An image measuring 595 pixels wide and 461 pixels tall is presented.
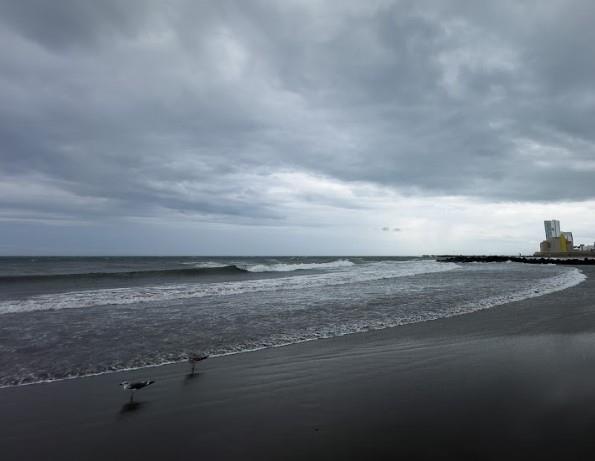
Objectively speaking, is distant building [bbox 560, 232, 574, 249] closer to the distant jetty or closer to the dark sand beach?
the distant jetty

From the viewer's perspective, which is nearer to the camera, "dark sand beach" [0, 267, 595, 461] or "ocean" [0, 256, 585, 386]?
"dark sand beach" [0, 267, 595, 461]

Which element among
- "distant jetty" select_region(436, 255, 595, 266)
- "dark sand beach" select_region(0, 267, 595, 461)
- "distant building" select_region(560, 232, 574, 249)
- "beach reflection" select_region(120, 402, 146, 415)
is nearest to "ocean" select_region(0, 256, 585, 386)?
"dark sand beach" select_region(0, 267, 595, 461)

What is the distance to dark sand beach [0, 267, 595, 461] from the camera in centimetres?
371

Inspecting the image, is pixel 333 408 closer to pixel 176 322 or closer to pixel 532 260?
pixel 176 322

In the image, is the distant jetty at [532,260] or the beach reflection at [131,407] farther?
the distant jetty at [532,260]

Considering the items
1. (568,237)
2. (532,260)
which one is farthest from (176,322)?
(568,237)

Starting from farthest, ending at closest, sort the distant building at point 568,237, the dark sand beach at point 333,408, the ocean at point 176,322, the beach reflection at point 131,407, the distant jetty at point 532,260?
the distant building at point 568,237
the distant jetty at point 532,260
the ocean at point 176,322
the beach reflection at point 131,407
the dark sand beach at point 333,408

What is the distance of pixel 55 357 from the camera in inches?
301

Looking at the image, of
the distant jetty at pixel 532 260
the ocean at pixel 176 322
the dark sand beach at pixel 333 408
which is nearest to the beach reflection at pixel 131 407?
the dark sand beach at pixel 333 408

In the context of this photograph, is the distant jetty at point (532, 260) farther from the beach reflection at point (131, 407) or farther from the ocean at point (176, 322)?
the beach reflection at point (131, 407)

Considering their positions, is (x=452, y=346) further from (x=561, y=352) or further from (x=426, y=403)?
(x=426, y=403)

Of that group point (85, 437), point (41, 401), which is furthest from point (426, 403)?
point (41, 401)

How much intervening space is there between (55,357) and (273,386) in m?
5.17

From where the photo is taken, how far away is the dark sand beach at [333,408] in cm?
371
